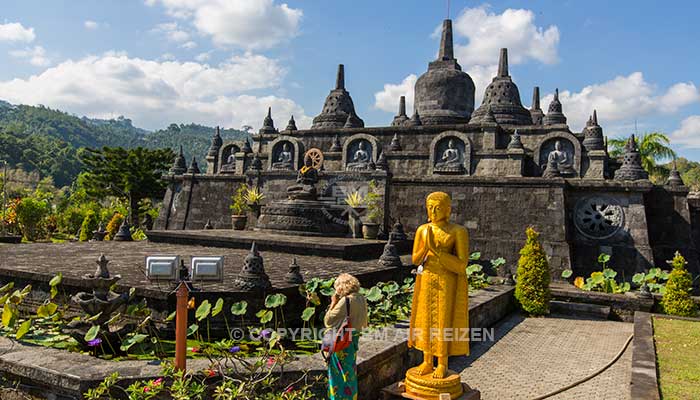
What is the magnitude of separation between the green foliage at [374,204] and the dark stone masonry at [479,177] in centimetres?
21

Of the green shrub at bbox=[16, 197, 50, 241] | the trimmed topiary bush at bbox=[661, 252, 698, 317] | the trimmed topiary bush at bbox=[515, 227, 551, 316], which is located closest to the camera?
the trimmed topiary bush at bbox=[661, 252, 698, 317]

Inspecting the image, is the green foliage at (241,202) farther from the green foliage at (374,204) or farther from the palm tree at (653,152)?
the palm tree at (653,152)

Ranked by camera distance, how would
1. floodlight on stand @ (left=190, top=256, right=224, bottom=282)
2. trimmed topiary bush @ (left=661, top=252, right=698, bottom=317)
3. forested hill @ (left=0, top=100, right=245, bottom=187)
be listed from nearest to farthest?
floodlight on stand @ (left=190, top=256, right=224, bottom=282) → trimmed topiary bush @ (left=661, top=252, right=698, bottom=317) → forested hill @ (left=0, top=100, right=245, bottom=187)

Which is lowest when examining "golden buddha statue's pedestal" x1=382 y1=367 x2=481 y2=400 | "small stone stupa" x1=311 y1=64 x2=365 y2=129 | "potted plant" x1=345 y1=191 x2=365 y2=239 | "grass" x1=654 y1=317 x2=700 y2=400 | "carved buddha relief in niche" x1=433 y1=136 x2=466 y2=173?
"grass" x1=654 y1=317 x2=700 y2=400

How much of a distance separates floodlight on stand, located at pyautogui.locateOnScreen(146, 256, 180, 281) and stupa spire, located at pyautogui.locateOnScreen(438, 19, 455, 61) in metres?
22.9

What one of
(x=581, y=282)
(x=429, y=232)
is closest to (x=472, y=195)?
(x=581, y=282)

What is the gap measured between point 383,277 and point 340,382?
577 centimetres

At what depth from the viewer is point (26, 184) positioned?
64.6 metres

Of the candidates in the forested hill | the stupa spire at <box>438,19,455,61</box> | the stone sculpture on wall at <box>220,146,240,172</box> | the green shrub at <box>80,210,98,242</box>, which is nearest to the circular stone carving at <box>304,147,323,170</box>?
the stone sculpture on wall at <box>220,146,240,172</box>

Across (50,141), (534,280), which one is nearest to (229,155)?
(534,280)

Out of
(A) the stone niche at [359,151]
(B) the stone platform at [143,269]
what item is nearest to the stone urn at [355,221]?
(B) the stone platform at [143,269]

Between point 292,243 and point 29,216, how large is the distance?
66.3ft

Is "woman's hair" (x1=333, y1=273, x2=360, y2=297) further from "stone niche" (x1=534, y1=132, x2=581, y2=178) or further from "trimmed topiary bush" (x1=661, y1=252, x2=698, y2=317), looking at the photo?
"stone niche" (x1=534, y1=132, x2=581, y2=178)

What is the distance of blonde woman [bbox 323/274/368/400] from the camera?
13.9ft
